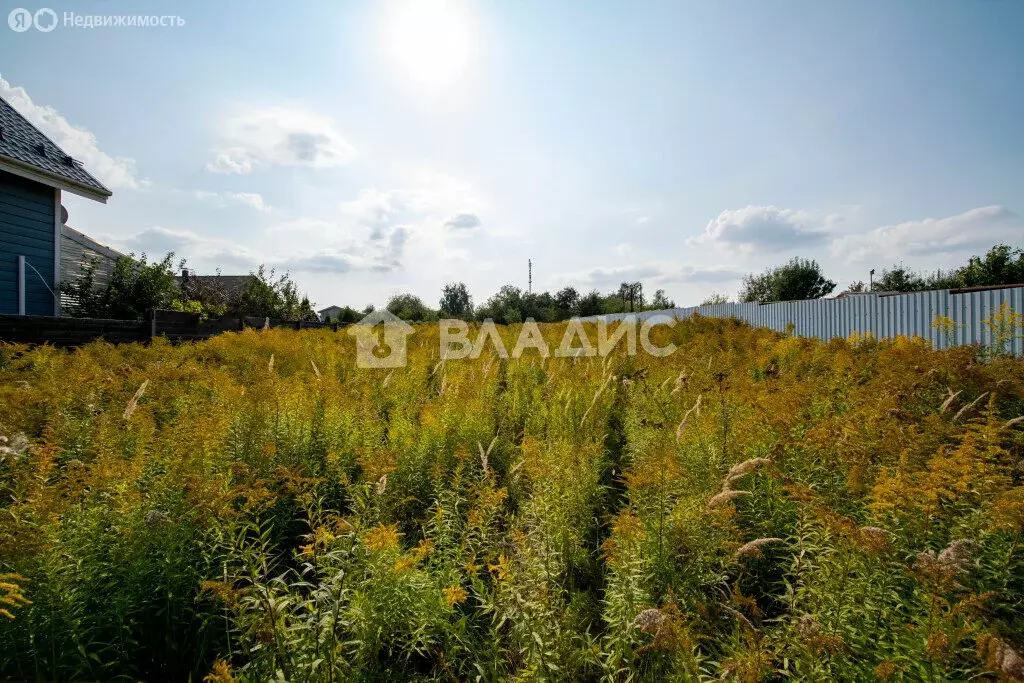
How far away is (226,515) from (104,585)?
0.54 metres

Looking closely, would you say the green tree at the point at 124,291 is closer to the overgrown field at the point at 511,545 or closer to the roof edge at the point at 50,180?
the roof edge at the point at 50,180

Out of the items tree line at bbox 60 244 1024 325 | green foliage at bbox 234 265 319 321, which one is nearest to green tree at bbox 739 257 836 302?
tree line at bbox 60 244 1024 325

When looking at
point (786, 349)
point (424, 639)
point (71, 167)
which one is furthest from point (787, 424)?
point (71, 167)

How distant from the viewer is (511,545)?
238 cm

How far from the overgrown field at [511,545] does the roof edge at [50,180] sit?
403 inches

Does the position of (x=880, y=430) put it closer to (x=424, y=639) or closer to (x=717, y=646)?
(x=717, y=646)

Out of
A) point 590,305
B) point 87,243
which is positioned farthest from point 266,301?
point 590,305

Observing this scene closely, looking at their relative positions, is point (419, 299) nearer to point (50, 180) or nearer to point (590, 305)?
point (590, 305)

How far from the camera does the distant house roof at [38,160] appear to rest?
33.9 ft

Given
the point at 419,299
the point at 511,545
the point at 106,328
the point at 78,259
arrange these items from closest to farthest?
the point at 511,545 → the point at 106,328 → the point at 78,259 → the point at 419,299

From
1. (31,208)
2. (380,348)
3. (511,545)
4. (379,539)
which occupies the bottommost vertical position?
(511,545)

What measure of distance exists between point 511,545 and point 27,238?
1481cm

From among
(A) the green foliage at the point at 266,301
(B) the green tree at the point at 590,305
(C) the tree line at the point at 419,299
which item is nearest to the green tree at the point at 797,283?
(C) the tree line at the point at 419,299

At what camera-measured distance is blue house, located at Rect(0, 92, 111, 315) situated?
34.4 feet
